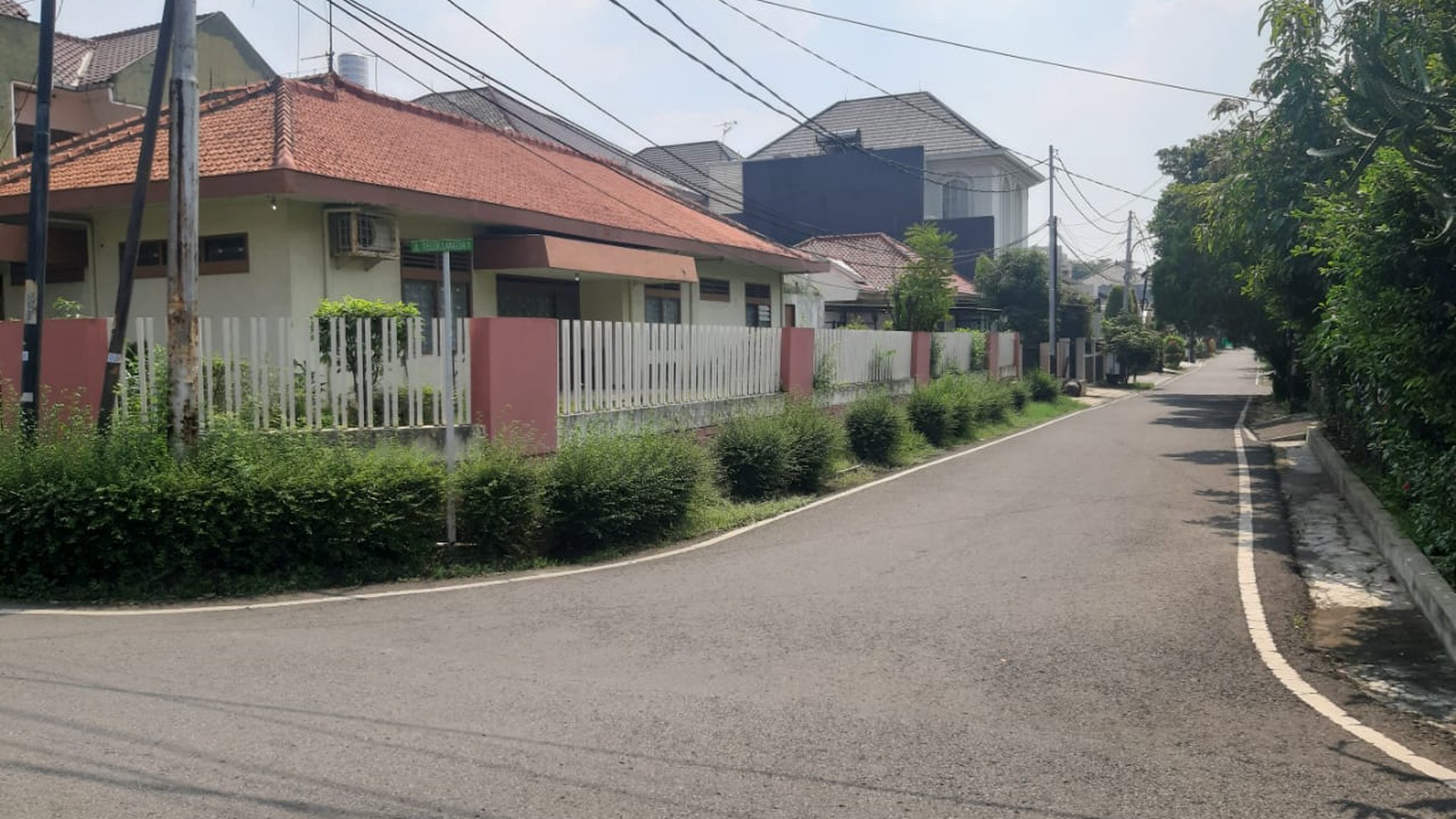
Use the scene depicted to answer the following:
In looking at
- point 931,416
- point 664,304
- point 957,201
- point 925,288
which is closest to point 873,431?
point 931,416

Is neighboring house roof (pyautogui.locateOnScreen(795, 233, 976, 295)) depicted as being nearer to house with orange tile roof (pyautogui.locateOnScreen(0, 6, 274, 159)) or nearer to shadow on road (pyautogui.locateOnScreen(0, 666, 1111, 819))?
house with orange tile roof (pyautogui.locateOnScreen(0, 6, 274, 159))

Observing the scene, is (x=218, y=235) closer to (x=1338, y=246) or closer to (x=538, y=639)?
(x=538, y=639)

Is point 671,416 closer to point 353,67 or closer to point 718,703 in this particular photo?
point 718,703

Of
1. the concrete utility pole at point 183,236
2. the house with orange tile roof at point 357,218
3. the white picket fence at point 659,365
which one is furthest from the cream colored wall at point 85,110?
the concrete utility pole at point 183,236

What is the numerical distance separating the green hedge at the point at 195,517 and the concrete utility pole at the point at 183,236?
0.36 metres

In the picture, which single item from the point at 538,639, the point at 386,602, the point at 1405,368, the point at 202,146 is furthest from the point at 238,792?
the point at 202,146

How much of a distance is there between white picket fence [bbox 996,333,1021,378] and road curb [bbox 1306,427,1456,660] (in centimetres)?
1821

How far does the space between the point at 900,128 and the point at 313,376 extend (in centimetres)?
4520

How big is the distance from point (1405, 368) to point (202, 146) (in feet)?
43.6

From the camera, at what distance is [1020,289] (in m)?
41.6

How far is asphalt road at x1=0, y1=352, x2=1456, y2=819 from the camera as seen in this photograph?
15.4 ft

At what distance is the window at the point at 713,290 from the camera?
21875 millimetres

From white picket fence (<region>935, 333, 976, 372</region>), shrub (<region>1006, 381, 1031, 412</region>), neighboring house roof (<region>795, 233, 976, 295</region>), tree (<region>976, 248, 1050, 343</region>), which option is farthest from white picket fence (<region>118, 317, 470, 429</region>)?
tree (<region>976, 248, 1050, 343</region>)

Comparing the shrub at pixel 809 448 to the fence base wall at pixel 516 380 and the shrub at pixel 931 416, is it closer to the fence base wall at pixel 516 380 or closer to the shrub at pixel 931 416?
the fence base wall at pixel 516 380
